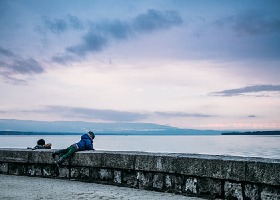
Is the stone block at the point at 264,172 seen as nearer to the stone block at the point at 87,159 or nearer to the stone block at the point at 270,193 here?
the stone block at the point at 270,193

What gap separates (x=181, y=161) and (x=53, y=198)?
202cm

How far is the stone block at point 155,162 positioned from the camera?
5531 millimetres

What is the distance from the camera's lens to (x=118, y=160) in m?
6.09

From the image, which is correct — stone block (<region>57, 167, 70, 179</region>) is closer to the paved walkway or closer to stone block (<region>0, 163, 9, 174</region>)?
the paved walkway

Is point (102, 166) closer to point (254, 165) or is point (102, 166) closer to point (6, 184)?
point (6, 184)

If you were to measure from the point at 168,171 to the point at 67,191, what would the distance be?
1.66m

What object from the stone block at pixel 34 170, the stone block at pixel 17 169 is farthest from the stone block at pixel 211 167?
the stone block at pixel 17 169

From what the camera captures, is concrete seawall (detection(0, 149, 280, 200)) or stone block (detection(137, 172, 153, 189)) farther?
stone block (detection(137, 172, 153, 189))

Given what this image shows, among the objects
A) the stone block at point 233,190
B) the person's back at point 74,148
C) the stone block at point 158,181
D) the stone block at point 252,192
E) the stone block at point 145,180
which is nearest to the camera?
the stone block at point 252,192

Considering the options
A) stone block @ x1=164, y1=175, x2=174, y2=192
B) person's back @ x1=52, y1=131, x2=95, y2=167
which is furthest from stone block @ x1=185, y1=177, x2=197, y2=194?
person's back @ x1=52, y1=131, x2=95, y2=167

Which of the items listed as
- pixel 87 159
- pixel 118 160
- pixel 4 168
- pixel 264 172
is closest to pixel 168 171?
pixel 118 160

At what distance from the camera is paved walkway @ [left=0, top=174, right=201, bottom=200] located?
5035 millimetres

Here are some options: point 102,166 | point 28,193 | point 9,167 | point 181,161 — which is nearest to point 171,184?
point 181,161

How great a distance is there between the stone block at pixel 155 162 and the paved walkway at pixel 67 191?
388 millimetres
